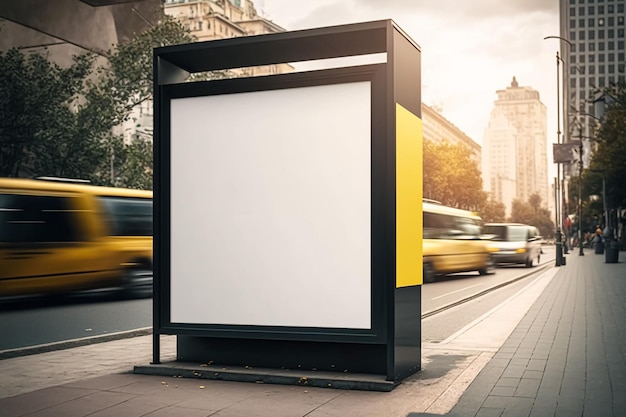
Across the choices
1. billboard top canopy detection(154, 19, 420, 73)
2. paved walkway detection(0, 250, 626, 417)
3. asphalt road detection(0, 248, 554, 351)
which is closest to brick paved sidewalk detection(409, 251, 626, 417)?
paved walkway detection(0, 250, 626, 417)

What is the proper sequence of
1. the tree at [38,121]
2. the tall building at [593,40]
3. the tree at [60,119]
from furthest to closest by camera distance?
the tall building at [593,40] → the tree at [60,119] → the tree at [38,121]

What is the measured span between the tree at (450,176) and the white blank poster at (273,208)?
70882mm

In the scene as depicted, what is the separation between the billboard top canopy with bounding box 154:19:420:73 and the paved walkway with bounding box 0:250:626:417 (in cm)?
315

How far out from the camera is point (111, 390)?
6.97 metres

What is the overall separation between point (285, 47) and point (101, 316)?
343 inches

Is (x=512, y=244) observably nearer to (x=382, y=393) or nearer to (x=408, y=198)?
(x=408, y=198)

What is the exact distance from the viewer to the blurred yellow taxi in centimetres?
2617

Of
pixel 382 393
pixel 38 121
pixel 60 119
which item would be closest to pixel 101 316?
pixel 382 393

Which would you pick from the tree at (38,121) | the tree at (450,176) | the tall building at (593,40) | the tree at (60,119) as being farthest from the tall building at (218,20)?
the tall building at (593,40)

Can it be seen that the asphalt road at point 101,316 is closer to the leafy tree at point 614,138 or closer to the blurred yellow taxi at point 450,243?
the blurred yellow taxi at point 450,243

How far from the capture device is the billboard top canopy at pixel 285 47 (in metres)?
7.40

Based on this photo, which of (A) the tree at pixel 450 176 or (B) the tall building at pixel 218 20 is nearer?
(A) the tree at pixel 450 176

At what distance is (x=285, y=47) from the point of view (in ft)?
26.1

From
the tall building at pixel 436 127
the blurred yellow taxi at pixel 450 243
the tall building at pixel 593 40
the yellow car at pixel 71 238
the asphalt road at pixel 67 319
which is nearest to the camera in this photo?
the asphalt road at pixel 67 319
